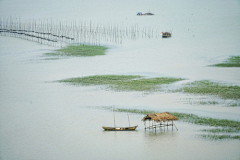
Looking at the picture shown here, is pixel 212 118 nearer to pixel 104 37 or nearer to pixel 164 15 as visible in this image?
pixel 104 37

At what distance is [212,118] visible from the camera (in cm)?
2302

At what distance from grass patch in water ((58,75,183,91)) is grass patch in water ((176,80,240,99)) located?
2940mm

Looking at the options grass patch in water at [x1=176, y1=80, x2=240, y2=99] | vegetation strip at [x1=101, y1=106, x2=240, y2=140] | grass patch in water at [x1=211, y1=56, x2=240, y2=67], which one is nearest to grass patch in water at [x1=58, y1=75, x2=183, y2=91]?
grass patch in water at [x1=176, y1=80, x2=240, y2=99]

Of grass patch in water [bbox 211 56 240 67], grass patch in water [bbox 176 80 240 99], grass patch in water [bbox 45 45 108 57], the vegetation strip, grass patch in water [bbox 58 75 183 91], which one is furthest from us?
grass patch in water [bbox 45 45 108 57]

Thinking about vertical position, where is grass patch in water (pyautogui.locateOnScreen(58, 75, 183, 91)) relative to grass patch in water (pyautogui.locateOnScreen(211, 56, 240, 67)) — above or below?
below

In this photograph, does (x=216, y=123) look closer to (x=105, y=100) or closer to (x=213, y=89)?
(x=213, y=89)

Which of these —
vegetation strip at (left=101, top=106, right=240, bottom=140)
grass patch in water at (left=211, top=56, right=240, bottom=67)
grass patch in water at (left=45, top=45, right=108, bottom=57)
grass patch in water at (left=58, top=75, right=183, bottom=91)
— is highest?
grass patch in water at (left=45, top=45, right=108, bottom=57)

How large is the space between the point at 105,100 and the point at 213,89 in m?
10.1

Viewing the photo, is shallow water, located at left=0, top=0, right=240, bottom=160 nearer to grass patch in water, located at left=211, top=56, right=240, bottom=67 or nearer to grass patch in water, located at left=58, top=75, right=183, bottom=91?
grass patch in water, located at left=58, top=75, right=183, bottom=91

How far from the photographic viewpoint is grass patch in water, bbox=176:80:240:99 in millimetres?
28144

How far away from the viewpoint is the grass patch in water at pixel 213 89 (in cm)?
2814

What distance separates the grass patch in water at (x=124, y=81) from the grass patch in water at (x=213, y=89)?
2.94 metres

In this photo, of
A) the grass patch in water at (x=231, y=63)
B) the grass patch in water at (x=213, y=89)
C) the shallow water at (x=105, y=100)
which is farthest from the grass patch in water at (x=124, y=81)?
the grass patch in water at (x=231, y=63)

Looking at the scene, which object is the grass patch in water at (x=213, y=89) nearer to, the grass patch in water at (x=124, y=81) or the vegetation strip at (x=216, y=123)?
the grass patch in water at (x=124, y=81)
